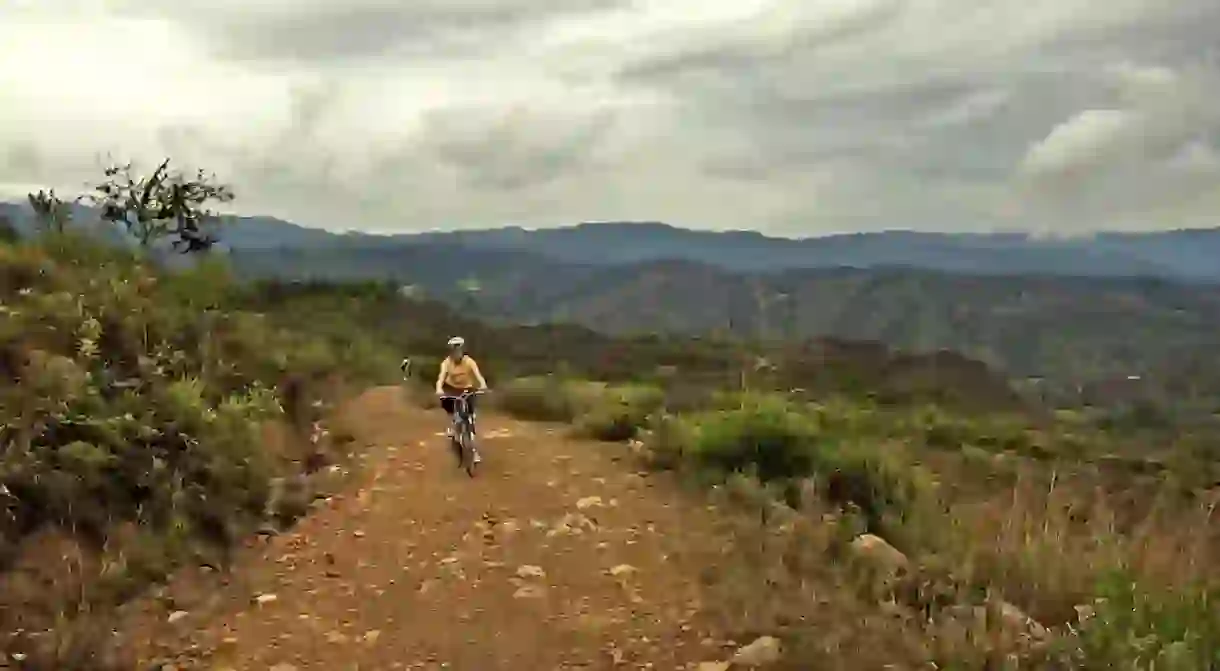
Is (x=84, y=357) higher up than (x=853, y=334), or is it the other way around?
(x=84, y=357)

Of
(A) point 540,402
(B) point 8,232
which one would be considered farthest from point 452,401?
(B) point 8,232

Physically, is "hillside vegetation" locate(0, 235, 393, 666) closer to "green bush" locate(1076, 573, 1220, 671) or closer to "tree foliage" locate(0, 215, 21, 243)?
"tree foliage" locate(0, 215, 21, 243)

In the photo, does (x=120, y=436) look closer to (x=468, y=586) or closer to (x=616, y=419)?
(x=468, y=586)

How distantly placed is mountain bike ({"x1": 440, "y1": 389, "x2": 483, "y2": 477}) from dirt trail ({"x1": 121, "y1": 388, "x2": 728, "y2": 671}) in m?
0.35

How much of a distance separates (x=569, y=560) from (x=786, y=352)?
19.6 ft

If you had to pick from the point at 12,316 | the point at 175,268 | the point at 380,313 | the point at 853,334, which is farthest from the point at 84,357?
the point at 853,334

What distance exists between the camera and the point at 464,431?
1000 cm

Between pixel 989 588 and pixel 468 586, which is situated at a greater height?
pixel 989 588

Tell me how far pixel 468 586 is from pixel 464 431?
365cm

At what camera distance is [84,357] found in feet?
26.1

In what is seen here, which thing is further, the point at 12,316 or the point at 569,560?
the point at 12,316

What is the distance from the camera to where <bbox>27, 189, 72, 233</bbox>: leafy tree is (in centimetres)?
1146

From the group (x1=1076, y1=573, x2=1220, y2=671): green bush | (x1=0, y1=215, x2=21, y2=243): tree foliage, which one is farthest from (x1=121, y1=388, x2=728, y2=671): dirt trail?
(x1=0, y1=215, x2=21, y2=243): tree foliage

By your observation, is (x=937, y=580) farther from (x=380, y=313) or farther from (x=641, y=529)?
(x=380, y=313)
